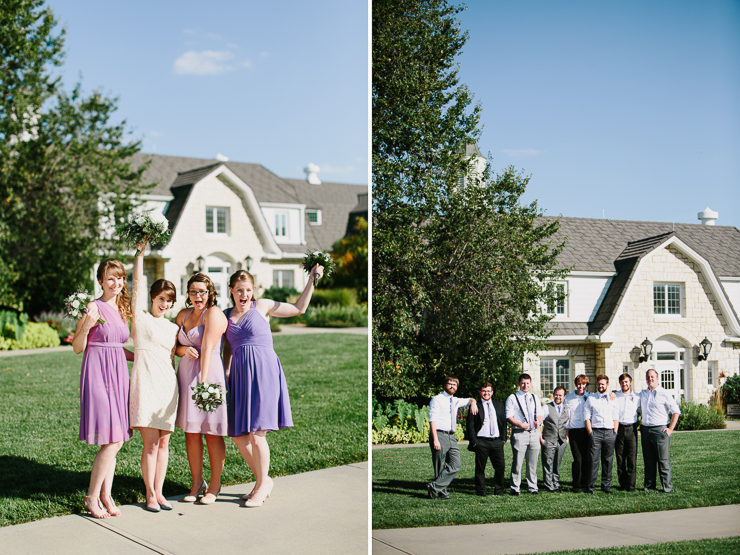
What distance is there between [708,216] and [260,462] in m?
3.97

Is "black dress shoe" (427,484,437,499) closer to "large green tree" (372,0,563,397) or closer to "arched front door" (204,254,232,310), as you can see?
"large green tree" (372,0,563,397)

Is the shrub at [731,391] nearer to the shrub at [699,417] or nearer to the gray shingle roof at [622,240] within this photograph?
A: the shrub at [699,417]

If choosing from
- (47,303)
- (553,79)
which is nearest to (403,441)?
(553,79)

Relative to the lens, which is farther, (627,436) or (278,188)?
(278,188)

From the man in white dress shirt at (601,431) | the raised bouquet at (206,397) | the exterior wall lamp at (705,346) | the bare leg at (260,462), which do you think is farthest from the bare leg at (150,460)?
the exterior wall lamp at (705,346)

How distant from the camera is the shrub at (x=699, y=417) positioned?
4750mm

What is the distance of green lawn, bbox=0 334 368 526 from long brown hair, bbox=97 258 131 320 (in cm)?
166

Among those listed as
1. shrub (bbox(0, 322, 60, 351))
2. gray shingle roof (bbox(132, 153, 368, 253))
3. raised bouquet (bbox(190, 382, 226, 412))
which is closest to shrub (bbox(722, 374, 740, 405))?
raised bouquet (bbox(190, 382, 226, 412))

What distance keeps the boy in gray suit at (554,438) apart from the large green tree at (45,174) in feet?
63.6

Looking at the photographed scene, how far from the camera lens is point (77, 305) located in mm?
5223

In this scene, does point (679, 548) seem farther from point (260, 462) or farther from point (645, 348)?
point (260, 462)

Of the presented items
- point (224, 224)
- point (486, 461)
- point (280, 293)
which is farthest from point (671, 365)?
point (280, 293)

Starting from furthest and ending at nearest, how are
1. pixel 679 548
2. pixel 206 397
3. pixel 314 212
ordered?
pixel 314 212, pixel 206 397, pixel 679 548

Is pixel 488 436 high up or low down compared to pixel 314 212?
down
